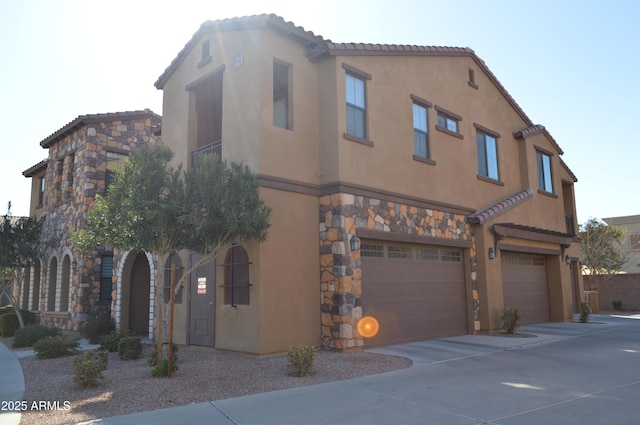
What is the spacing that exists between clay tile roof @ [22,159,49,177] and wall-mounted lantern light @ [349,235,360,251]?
15433 mm

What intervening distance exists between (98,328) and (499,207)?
41.7ft

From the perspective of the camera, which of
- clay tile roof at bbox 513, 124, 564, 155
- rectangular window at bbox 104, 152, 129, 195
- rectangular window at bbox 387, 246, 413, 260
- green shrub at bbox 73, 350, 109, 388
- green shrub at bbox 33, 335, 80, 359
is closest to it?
green shrub at bbox 73, 350, 109, 388

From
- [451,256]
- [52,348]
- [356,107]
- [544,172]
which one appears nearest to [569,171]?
[544,172]

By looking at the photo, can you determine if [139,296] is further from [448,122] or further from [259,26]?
[448,122]

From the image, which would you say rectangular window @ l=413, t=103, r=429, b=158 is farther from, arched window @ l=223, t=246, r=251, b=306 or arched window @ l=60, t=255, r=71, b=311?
arched window @ l=60, t=255, r=71, b=311

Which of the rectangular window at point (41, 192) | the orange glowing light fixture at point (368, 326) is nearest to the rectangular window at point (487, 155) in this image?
the orange glowing light fixture at point (368, 326)

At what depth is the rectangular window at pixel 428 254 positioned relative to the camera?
13414 mm

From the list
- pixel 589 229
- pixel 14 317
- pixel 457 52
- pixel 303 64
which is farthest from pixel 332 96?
pixel 589 229

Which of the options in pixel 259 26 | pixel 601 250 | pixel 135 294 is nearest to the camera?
pixel 259 26

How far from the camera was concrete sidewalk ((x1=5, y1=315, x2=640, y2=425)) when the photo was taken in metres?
5.97

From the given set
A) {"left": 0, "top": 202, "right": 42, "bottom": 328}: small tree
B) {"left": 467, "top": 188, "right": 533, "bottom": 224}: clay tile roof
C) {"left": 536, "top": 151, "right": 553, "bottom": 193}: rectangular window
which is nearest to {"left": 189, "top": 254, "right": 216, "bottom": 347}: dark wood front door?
{"left": 467, "top": 188, "right": 533, "bottom": 224}: clay tile roof

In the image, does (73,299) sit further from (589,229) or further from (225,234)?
(589,229)

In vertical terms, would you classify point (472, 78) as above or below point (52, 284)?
above

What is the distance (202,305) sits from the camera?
11.7m
